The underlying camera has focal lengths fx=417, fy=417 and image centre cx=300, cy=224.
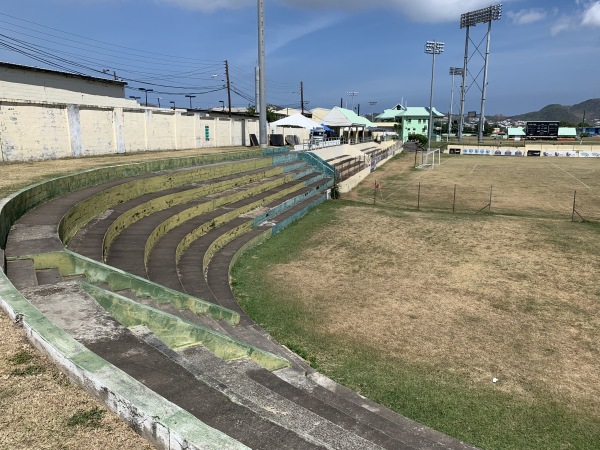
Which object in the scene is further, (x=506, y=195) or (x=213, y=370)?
(x=506, y=195)

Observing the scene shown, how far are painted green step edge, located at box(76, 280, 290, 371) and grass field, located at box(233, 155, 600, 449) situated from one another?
2.40m

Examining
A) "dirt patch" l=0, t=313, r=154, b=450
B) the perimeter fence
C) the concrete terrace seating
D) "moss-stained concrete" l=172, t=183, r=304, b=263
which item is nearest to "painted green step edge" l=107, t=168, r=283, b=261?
the concrete terrace seating

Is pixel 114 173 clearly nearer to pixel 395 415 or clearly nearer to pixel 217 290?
pixel 217 290

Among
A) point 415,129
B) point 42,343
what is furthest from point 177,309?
point 415,129

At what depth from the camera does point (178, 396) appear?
348 cm

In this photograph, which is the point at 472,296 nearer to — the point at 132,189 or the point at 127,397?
the point at 127,397

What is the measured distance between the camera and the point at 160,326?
5023 millimetres

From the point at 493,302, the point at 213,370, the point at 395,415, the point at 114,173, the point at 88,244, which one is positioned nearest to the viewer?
the point at 213,370

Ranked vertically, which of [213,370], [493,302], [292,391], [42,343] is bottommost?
[493,302]

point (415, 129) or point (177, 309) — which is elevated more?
point (415, 129)

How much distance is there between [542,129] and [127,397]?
133 metres

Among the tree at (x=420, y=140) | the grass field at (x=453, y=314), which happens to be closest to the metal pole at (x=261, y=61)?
the grass field at (x=453, y=314)

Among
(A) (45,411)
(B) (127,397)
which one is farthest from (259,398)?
(A) (45,411)

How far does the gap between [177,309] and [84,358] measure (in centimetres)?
327
